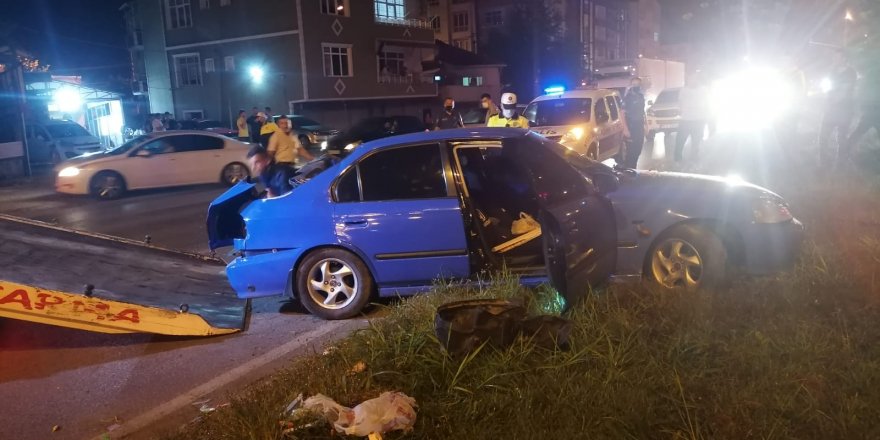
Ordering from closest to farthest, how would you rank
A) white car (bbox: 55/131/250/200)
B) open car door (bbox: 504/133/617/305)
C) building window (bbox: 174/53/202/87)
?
open car door (bbox: 504/133/617/305), white car (bbox: 55/131/250/200), building window (bbox: 174/53/202/87)

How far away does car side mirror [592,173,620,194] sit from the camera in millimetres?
5669

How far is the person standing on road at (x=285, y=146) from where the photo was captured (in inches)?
409

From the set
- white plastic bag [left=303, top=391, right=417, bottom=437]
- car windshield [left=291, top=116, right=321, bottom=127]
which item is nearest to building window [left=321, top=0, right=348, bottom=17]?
car windshield [left=291, top=116, right=321, bottom=127]

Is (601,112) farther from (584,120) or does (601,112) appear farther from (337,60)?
(337,60)

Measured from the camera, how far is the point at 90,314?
517cm

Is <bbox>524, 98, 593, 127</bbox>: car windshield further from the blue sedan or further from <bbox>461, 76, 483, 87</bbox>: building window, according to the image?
<bbox>461, 76, 483, 87</bbox>: building window

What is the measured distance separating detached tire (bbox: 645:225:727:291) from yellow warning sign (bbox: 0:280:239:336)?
376cm

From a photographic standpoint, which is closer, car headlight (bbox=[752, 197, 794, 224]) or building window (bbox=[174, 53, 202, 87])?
car headlight (bbox=[752, 197, 794, 224])

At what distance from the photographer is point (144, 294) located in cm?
584

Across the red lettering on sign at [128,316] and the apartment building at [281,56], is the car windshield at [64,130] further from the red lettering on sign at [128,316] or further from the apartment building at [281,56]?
the red lettering on sign at [128,316]

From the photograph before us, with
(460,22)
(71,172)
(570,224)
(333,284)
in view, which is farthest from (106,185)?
(460,22)

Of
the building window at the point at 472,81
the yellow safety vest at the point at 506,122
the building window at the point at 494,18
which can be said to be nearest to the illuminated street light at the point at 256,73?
the building window at the point at 472,81

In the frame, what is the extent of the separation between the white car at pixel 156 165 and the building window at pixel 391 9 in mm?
23566

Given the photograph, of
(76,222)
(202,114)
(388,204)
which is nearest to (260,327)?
(388,204)
